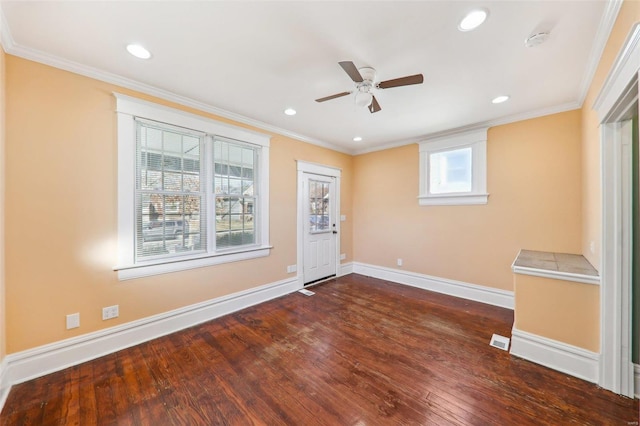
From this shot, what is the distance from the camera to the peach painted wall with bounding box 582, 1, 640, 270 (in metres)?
1.43

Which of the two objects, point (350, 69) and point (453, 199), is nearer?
point (350, 69)

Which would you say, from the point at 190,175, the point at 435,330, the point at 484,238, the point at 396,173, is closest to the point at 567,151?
the point at 484,238

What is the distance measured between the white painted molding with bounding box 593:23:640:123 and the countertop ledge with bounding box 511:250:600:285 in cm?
129

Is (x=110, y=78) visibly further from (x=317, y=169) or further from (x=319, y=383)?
(x=319, y=383)

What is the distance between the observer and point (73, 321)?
217cm

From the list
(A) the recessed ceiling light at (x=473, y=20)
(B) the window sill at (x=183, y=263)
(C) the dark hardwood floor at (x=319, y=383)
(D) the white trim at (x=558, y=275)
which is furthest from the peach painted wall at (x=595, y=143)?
(B) the window sill at (x=183, y=263)

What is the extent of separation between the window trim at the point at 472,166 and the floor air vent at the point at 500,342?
1893mm

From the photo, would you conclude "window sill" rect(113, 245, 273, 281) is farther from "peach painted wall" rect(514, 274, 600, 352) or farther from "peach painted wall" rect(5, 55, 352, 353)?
"peach painted wall" rect(514, 274, 600, 352)

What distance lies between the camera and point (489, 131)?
355 cm

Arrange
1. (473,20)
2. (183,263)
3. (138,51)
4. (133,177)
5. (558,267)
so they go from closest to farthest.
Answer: (473,20)
(138,51)
(558,267)
(133,177)
(183,263)

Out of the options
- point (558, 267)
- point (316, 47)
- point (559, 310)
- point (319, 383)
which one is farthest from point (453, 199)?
point (319, 383)

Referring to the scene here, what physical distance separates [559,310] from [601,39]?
2204 millimetres

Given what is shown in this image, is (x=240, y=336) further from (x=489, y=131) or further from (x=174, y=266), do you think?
(x=489, y=131)

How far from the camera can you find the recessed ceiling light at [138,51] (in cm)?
193
